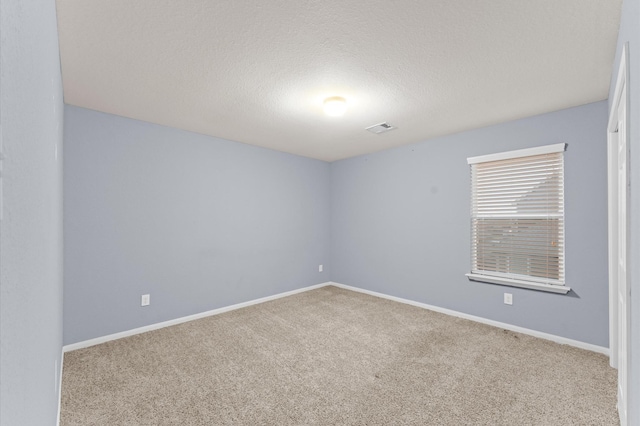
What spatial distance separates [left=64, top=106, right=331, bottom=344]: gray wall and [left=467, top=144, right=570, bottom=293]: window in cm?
272

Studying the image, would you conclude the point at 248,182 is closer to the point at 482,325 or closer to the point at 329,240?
the point at 329,240

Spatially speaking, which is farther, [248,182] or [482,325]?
[248,182]

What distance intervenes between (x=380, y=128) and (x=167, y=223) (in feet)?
9.23

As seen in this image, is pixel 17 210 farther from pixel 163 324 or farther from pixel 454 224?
pixel 454 224

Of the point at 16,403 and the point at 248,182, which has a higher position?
the point at 248,182

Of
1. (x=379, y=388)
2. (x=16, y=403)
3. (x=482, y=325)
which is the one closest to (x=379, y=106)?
(x=379, y=388)

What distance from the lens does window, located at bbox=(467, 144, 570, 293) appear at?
3100mm

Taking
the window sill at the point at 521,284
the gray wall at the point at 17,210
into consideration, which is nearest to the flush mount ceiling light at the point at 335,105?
the gray wall at the point at 17,210

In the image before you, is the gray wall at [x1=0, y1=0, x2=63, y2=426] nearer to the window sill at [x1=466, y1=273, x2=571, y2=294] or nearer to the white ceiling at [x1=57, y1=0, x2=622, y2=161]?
the white ceiling at [x1=57, y1=0, x2=622, y2=161]

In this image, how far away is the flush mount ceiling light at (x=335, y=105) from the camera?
8.84 ft

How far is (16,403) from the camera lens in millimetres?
577

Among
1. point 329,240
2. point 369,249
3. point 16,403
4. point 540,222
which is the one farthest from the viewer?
point 329,240

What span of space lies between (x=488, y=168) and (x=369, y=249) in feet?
6.96

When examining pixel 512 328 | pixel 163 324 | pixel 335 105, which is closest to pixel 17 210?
pixel 335 105
